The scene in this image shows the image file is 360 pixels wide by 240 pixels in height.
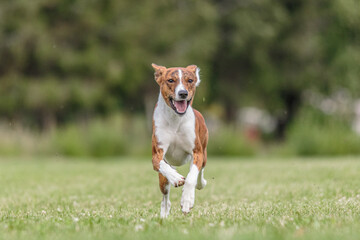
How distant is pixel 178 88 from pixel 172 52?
94.4 feet

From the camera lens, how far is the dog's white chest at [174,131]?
6.66 metres

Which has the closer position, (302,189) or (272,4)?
(302,189)

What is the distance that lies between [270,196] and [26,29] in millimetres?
26574

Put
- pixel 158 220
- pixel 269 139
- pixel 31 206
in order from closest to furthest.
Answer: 1. pixel 158 220
2. pixel 31 206
3. pixel 269 139

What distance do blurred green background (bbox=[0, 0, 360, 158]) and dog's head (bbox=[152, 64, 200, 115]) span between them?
980 inches

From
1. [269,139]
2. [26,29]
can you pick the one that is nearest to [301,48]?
[269,139]

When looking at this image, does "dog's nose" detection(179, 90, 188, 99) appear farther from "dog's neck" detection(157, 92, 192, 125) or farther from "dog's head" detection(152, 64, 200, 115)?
"dog's neck" detection(157, 92, 192, 125)

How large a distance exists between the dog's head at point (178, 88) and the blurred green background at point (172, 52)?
81.7 ft

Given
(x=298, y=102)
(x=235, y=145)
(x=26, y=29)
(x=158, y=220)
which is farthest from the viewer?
(x=298, y=102)

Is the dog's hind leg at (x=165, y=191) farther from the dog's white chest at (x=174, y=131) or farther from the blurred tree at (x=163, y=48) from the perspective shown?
the blurred tree at (x=163, y=48)

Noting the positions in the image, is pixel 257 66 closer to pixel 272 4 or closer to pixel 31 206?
pixel 272 4

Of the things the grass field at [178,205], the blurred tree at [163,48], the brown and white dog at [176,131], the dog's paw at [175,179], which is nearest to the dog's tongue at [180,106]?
the brown and white dog at [176,131]

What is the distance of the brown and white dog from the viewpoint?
6.43 meters

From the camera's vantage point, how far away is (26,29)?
33.0 m
